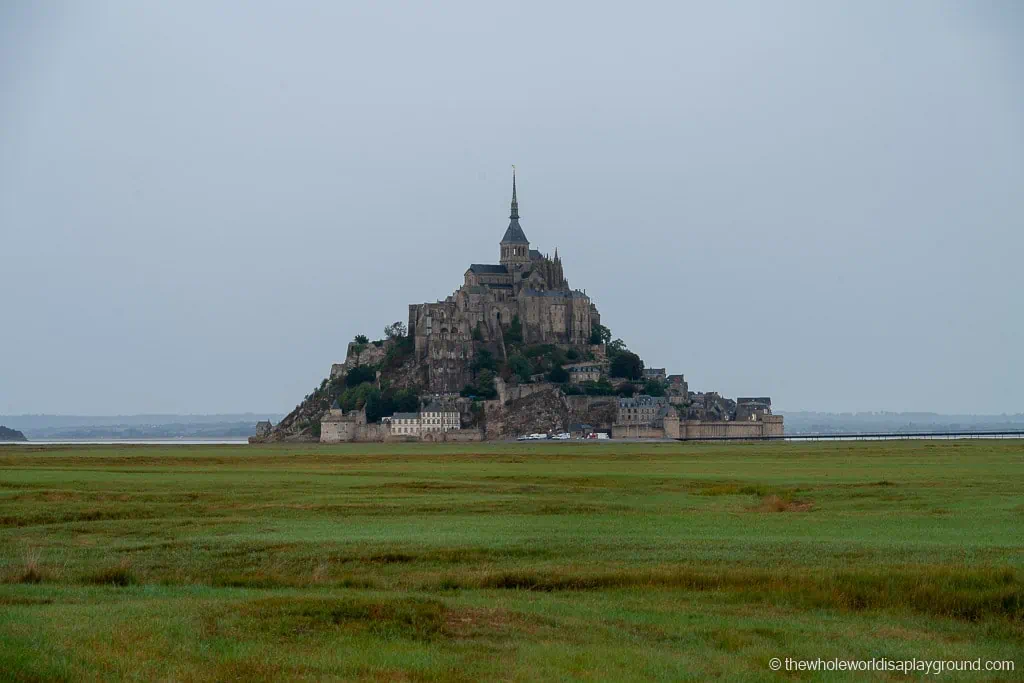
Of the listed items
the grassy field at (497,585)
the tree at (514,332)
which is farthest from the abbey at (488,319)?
the grassy field at (497,585)

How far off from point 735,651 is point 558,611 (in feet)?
12.4

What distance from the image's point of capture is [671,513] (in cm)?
3997

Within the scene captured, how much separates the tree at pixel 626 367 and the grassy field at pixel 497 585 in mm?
145106

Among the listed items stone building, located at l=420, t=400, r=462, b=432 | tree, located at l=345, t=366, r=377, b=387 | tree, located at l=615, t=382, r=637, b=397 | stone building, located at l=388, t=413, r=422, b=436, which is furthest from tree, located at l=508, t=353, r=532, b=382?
tree, located at l=345, t=366, r=377, b=387

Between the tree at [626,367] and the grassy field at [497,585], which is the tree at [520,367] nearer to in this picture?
the tree at [626,367]

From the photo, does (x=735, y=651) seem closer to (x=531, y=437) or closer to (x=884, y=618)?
(x=884, y=618)

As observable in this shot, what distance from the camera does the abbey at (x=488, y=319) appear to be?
182 m

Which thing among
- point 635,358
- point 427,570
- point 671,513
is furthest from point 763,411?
point 427,570

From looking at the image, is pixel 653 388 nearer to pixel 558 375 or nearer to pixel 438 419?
pixel 558 375

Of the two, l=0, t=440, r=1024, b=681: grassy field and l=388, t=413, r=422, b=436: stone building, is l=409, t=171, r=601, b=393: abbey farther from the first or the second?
l=0, t=440, r=1024, b=681: grassy field

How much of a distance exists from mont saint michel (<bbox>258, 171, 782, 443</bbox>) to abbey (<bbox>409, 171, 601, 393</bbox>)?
158 millimetres

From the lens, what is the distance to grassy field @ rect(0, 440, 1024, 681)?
19.4m

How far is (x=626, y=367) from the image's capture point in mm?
191375

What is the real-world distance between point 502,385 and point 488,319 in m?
15.5
